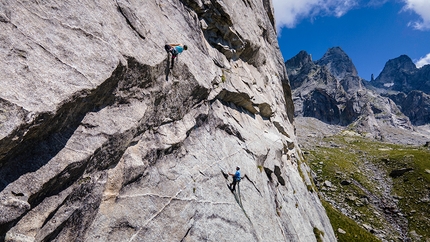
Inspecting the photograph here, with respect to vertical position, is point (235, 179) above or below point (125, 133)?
above

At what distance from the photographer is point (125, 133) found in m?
15.1

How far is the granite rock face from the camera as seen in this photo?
10.9 m

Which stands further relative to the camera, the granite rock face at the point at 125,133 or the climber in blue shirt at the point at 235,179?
the climber in blue shirt at the point at 235,179

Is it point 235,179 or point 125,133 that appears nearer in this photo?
point 125,133

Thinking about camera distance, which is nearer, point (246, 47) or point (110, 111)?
point (110, 111)

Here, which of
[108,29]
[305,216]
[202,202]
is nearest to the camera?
[108,29]

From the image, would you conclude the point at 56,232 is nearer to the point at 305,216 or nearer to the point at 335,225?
the point at 305,216

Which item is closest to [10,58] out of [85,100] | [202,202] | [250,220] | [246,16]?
[85,100]

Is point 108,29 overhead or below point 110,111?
overhead

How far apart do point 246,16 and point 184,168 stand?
86.7 feet

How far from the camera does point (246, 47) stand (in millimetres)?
34281

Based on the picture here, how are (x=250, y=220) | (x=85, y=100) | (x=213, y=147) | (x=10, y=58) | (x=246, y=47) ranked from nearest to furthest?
(x=10, y=58), (x=85, y=100), (x=250, y=220), (x=213, y=147), (x=246, y=47)

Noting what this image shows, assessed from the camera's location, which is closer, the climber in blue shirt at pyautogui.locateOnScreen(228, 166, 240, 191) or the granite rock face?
the granite rock face

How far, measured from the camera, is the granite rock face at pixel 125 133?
35.6 ft
